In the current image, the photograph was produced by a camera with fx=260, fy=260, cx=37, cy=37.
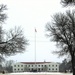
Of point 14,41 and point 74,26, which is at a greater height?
point 74,26

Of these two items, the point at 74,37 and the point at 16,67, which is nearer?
the point at 74,37

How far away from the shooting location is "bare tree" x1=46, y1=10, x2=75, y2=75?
109 ft

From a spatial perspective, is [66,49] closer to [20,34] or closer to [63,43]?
[63,43]

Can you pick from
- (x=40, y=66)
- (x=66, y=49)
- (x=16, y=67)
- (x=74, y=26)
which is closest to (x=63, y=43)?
(x=66, y=49)

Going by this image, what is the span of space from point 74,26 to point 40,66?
137 metres

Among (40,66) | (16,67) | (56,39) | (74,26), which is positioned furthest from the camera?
(16,67)

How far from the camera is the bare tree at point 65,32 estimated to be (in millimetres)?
33344

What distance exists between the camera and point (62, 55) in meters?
35.2

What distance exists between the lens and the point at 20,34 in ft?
91.2

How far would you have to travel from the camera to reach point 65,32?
34156mm

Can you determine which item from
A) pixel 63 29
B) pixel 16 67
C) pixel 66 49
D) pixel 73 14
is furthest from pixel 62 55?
pixel 16 67

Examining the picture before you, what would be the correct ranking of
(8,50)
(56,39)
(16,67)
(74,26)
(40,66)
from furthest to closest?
(16,67), (40,66), (56,39), (74,26), (8,50)

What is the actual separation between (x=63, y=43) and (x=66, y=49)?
2.91ft

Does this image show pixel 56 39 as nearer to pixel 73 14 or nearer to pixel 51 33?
pixel 51 33
